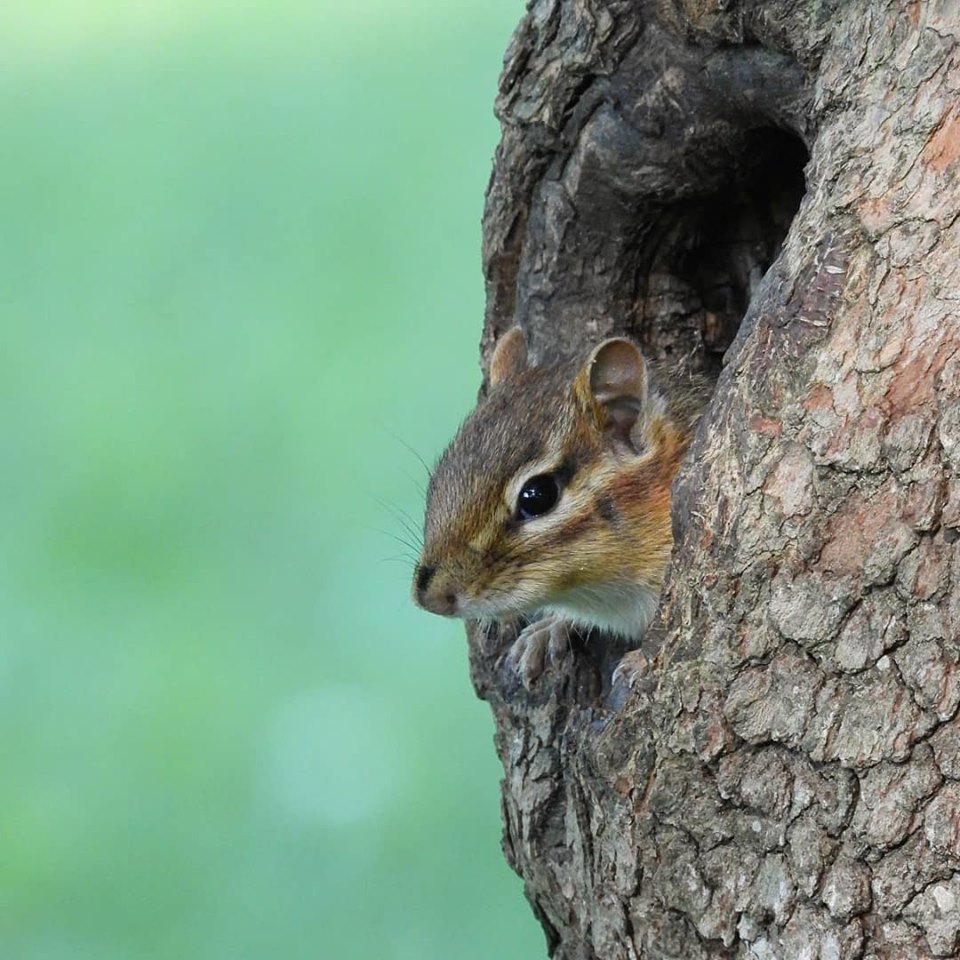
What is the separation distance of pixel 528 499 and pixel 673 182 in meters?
0.65

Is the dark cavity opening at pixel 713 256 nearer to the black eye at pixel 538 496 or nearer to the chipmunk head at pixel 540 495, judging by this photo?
the chipmunk head at pixel 540 495

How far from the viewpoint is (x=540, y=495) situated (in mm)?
2445

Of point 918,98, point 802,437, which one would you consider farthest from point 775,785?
point 918,98

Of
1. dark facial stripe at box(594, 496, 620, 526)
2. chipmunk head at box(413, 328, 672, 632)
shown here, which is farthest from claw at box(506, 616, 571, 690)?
dark facial stripe at box(594, 496, 620, 526)

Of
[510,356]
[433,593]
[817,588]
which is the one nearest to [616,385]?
[510,356]

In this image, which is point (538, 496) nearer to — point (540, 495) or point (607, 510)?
point (540, 495)

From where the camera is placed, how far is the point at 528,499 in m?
2.44

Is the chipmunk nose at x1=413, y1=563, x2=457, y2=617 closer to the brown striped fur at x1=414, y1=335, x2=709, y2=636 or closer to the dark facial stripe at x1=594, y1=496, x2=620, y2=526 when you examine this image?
the brown striped fur at x1=414, y1=335, x2=709, y2=636

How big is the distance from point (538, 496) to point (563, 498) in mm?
44

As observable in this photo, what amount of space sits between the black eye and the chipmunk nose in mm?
175

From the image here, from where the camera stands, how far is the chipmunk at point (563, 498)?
Answer: 241 cm

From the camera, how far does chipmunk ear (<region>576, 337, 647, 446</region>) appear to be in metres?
2.46

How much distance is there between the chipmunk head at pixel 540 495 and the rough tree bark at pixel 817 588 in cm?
24

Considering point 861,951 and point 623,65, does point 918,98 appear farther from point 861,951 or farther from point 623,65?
point 861,951
